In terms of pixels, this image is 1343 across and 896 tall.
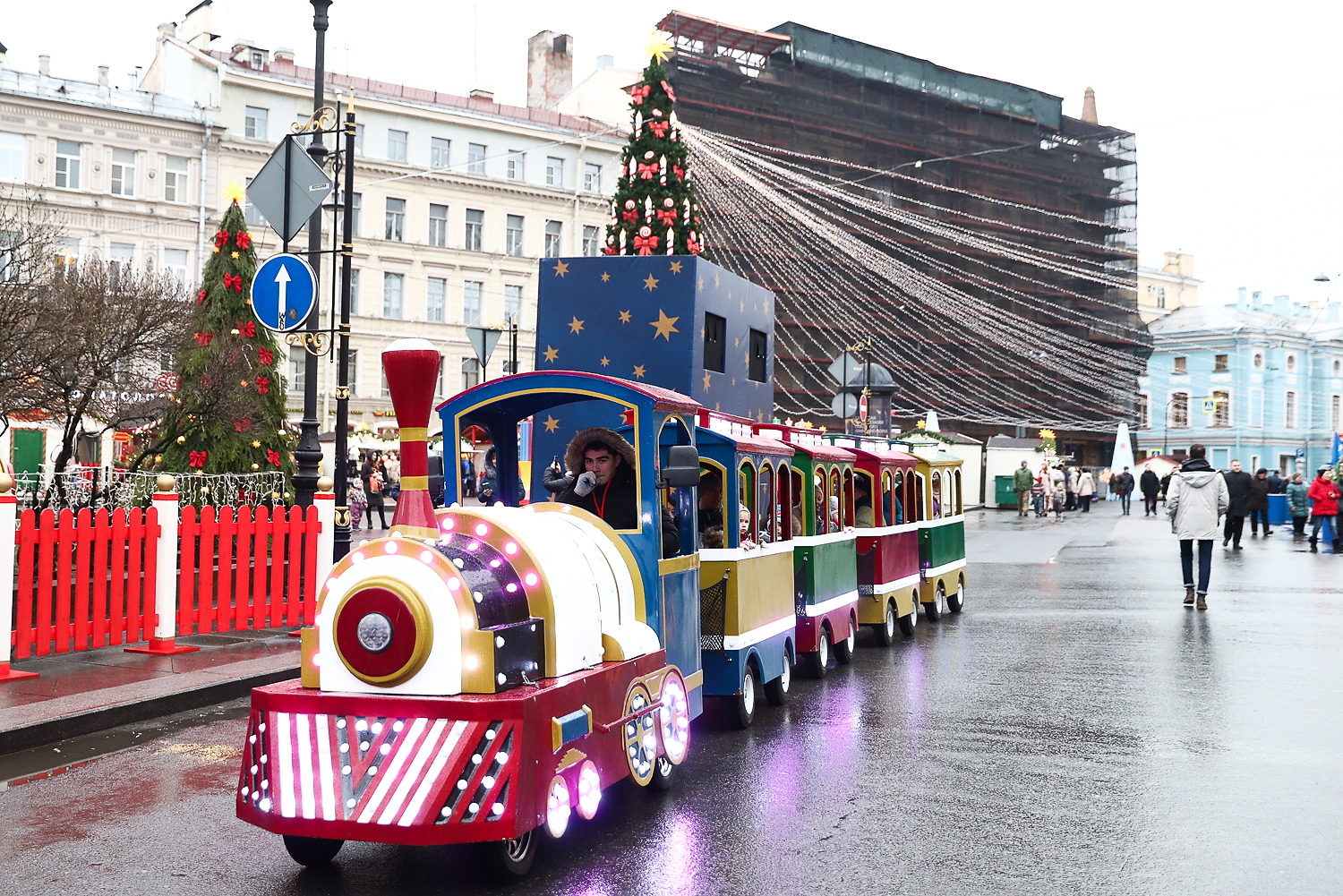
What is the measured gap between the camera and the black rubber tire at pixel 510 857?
4.97 m

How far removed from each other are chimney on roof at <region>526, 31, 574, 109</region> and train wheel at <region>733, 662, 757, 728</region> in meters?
57.6

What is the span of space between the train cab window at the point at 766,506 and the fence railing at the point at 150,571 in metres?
4.42

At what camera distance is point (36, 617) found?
912 cm

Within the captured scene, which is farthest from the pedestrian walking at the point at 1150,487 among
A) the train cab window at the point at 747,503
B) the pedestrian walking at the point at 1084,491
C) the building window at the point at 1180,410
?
the building window at the point at 1180,410

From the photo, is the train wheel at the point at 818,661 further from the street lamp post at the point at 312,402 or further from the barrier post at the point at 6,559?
the barrier post at the point at 6,559

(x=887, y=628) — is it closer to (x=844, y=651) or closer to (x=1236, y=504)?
(x=844, y=651)

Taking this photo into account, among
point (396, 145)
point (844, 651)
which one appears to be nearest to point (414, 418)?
point (844, 651)

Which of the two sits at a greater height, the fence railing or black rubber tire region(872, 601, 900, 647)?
the fence railing

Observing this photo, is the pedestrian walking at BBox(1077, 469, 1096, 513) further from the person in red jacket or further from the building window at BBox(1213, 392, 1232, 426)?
the building window at BBox(1213, 392, 1232, 426)

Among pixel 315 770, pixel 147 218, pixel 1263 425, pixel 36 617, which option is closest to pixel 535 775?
pixel 315 770

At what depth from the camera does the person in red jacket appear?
26.0 meters

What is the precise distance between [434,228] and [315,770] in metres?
51.1

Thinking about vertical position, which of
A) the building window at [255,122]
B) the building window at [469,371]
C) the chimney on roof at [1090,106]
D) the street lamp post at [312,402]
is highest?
the chimney on roof at [1090,106]

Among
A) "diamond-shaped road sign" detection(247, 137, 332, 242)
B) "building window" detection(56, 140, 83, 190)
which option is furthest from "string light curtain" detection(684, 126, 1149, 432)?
"building window" detection(56, 140, 83, 190)
